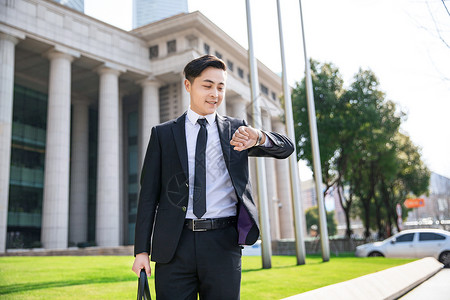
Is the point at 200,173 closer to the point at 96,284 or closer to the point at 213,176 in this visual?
the point at 213,176

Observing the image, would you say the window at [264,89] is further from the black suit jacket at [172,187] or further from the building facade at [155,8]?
the black suit jacket at [172,187]

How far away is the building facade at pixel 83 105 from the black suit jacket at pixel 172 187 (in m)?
18.9

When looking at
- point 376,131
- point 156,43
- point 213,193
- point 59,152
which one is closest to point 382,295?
point 213,193

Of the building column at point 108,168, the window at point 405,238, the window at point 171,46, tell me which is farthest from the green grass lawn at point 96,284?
the window at point 171,46

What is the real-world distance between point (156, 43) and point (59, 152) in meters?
12.2

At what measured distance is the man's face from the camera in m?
2.50

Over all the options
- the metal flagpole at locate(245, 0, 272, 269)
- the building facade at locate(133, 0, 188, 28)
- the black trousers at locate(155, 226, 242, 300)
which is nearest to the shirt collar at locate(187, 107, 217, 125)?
the black trousers at locate(155, 226, 242, 300)

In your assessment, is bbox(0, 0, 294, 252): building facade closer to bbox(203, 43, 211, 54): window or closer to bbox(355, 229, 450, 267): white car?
bbox(203, 43, 211, 54): window

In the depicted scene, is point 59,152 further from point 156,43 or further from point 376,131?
point 376,131

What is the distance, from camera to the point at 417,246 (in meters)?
16.5

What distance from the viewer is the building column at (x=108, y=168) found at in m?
28.4

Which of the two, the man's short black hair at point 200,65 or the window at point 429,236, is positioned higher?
the man's short black hair at point 200,65

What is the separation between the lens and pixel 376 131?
2461 centimetres

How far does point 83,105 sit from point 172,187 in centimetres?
3567
